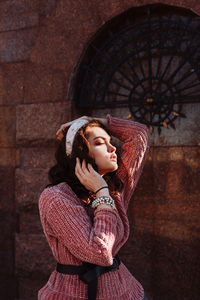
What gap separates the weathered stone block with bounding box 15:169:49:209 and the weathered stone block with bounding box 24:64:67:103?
0.78 m

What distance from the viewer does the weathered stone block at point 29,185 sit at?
12.7ft

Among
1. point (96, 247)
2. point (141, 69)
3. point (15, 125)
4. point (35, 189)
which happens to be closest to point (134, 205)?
point (35, 189)

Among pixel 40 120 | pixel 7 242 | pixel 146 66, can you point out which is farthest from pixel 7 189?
pixel 146 66

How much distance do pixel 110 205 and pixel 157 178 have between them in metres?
1.72

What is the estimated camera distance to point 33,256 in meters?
3.87

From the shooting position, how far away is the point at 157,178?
3.56m

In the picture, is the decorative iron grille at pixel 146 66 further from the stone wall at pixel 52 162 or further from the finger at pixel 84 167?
the finger at pixel 84 167

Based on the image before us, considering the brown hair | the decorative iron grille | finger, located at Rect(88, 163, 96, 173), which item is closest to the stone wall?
the decorative iron grille

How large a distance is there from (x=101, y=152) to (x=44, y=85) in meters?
2.05

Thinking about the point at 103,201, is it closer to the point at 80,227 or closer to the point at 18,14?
the point at 80,227

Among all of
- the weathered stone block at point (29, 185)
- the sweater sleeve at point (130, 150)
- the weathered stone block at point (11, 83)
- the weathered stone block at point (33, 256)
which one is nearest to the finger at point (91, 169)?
the sweater sleeve at point (130, 150)

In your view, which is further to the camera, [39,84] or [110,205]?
[39,84]

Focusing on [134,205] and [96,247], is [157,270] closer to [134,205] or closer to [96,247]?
[134,205]

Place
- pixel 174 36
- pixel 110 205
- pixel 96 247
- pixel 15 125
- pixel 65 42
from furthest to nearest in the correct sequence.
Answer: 1. pixel 15 125
2. pixel 65 42
3. pixel 174 36
4. pixel 110 205
5. pixel 96 247
